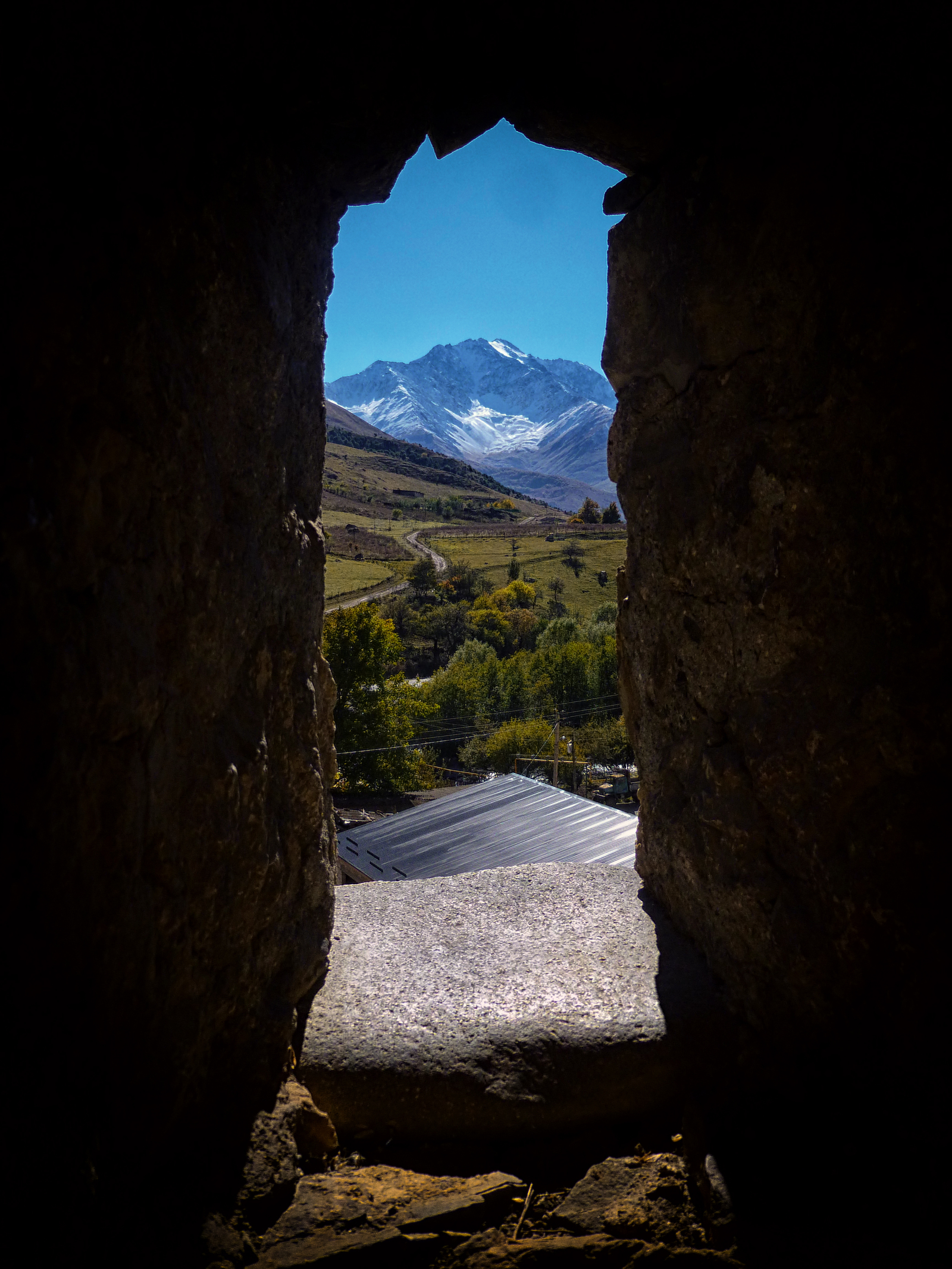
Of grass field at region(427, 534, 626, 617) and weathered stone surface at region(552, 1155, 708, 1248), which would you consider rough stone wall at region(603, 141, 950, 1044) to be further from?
grass field at region(427, 534, 626, 617)

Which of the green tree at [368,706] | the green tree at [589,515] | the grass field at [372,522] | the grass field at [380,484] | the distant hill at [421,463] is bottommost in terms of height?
the green tree at [368,706]

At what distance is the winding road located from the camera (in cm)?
4662

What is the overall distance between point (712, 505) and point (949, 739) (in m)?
1.18

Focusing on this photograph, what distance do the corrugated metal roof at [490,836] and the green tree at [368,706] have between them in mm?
14073

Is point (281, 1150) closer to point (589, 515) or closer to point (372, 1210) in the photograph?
point (372, 1210)

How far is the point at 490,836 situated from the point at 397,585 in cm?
5044

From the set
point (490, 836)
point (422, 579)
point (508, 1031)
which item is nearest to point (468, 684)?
point (422, 579)

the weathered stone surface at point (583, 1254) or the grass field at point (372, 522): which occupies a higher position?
the grass field at point (372, 522)

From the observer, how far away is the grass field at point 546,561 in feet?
199

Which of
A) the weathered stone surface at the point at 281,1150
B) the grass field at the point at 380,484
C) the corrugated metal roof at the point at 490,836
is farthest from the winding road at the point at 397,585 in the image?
the weathered stone surface at the point at 281,1150

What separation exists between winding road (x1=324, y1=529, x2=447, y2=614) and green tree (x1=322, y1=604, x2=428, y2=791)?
9011mm

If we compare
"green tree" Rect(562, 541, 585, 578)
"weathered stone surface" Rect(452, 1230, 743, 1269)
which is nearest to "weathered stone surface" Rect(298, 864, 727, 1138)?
"weathered stone surface" Rect(452, 1230, 743, 1269)

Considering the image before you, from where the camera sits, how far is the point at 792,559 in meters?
2.58

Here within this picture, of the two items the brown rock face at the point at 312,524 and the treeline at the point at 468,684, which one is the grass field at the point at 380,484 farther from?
the brown rock face at the point at 312,524
